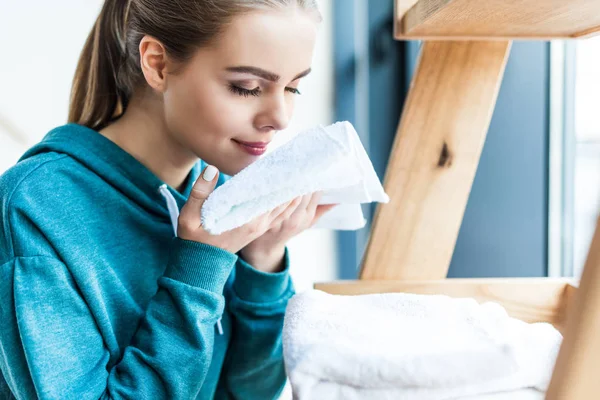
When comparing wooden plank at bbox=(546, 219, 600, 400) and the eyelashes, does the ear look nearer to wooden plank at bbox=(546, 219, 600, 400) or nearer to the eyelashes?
the eyelashes

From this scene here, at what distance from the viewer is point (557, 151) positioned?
45.1 inches

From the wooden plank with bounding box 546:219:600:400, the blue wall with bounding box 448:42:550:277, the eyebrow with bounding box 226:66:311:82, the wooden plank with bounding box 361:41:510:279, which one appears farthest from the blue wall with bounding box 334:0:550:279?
the wooden plank with bounding box 546:219:600:400

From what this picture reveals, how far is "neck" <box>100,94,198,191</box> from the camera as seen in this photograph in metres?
0.91

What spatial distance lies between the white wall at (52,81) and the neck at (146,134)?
90cm

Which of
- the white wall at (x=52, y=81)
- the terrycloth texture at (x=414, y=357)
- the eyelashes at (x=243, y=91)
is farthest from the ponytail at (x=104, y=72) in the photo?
the white wall at (x=52, y=81)

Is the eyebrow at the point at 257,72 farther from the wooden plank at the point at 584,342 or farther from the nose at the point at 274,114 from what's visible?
the wooden plank at the point at 584,342

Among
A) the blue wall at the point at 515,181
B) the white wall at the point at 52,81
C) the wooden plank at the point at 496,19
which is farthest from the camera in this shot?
the white wall at the point at 52,81

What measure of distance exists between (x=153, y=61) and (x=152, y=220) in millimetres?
225

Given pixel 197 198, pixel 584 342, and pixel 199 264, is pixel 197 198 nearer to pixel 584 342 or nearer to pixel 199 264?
pixel 199 264

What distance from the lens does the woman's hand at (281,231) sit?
32.0 inches

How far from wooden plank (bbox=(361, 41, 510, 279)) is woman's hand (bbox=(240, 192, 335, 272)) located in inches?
4.0

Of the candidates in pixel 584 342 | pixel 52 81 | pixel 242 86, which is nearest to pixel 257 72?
pixel 242 86

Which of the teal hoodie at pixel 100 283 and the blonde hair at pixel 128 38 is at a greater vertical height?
the blonde hair at pixel 128 38

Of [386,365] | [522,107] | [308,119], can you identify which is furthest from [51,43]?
[386,365]
